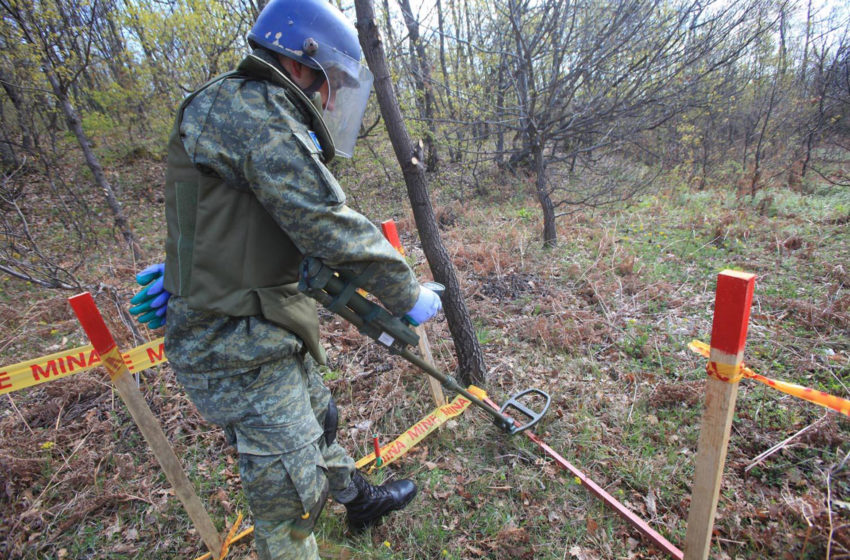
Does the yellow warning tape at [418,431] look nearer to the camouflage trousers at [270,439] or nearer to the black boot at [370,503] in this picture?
the black boot at [370,503]

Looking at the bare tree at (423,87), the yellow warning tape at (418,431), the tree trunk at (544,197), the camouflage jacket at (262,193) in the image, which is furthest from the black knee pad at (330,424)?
A: the bare tree at (423,87)

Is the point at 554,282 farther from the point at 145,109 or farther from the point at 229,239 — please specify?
the point at 145,109

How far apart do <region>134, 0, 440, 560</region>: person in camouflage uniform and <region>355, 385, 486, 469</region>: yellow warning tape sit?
964 mm

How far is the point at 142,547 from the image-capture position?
7.69 ft

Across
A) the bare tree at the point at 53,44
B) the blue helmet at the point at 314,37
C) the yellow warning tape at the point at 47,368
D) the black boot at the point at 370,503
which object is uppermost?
the bare tree at the point at 53,44

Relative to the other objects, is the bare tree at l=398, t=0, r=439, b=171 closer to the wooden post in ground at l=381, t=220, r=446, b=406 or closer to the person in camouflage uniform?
the wooden post in ground at l=381, t=220, r=446, b=406

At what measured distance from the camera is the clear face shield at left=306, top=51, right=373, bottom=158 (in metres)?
1.69

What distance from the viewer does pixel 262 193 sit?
1356 mm

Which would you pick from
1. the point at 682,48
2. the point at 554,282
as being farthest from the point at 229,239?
the point at 682,48

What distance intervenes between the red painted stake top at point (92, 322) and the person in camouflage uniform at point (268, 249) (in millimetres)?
287

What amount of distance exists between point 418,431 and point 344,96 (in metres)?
2.32

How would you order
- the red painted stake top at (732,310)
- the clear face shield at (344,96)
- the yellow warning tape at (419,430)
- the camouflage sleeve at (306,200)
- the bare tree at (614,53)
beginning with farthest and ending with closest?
the bare tree at (614,53) → the yellow warning tape at (419,430) → the clear face shield at (344,96) → the camouflage sleeve at (306,200) → the red painted stake top at (732,310)

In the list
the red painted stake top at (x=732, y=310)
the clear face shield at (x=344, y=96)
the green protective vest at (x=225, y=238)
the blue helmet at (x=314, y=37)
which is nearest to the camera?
the red painted stake top at (x=732, y=310)

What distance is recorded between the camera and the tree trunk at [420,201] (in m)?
2.51
